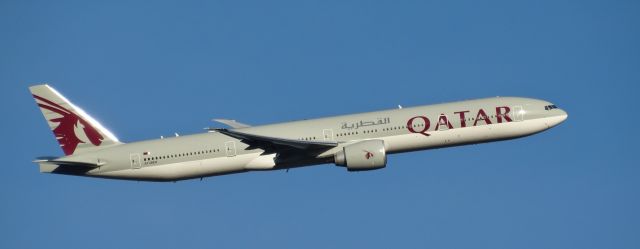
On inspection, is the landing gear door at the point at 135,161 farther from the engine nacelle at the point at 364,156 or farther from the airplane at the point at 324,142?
the engine nacelle at the point at 364,156

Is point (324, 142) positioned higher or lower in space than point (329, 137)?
lower

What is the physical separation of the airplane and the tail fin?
101 centimetres

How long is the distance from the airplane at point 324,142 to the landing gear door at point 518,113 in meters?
0.07

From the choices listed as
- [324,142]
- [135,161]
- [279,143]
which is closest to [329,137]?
[324,142]

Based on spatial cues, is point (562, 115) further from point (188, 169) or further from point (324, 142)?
point (188, 169)

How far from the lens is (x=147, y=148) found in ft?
191

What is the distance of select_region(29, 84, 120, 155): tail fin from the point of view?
60.1 meters

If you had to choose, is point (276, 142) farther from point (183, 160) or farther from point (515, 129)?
point (515, 129)

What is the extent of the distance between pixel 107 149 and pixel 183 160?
5625 millimetres

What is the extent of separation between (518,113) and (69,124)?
30.6m

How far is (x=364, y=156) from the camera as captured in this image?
2138 inches

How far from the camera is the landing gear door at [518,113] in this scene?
5709cm

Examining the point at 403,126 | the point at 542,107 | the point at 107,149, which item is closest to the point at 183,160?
the point at 107,149

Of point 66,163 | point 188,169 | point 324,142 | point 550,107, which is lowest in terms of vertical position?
point 188,169
